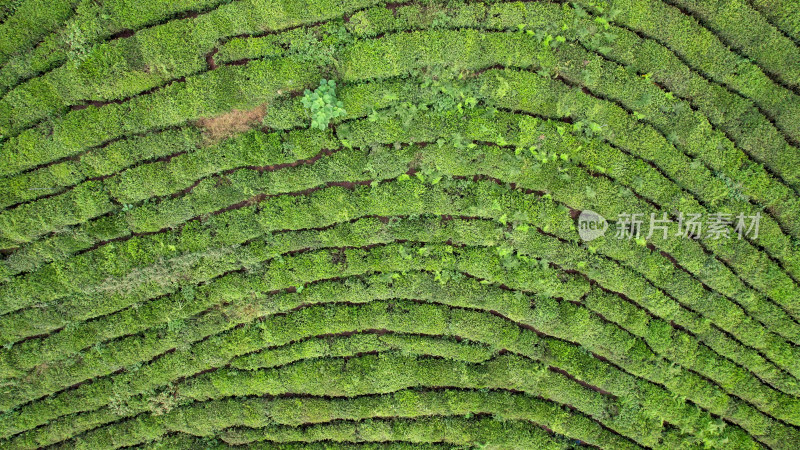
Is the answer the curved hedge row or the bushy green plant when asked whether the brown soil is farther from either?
the bushy green plant

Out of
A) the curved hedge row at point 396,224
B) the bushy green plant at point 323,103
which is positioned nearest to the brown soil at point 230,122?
the curved hedge row at point 396,224

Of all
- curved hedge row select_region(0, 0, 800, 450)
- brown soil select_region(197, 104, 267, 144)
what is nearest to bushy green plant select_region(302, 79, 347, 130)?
curved hedge row select_region(0, 0, 800, 450)

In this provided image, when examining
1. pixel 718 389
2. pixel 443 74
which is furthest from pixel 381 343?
pixel 718 389

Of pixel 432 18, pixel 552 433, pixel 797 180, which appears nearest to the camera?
pixel 432 18

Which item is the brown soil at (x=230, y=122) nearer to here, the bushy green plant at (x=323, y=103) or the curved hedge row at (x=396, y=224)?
the curved hedge row at (x=396, y=224)

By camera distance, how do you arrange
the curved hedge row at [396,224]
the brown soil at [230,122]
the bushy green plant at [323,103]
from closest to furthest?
1. the bushy green plant at [323,103]
2. the curved hedge row at [396,224]
3. the brown soil at [230,122]

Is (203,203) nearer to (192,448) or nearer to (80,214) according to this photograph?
(80,214)

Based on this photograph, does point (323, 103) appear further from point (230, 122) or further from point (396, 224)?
point (396, 224)

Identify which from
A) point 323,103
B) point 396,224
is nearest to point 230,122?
point 323,103
